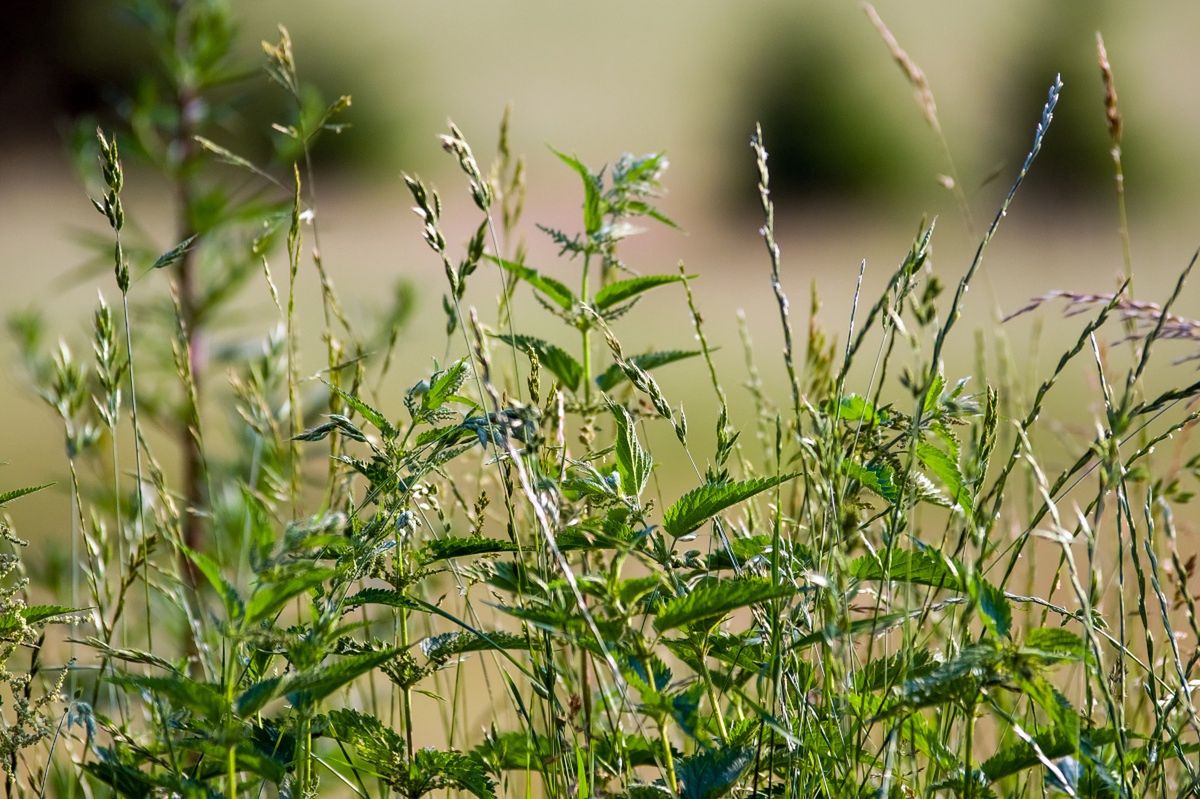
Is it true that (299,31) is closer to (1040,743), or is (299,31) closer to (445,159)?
(445,159)

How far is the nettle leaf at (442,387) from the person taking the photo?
0.75 metres

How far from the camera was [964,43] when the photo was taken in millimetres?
13531

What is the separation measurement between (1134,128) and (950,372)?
686 centimetres

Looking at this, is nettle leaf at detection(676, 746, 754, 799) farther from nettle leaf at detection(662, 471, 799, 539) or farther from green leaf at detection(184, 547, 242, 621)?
green leaf at detection(184, 547, 242, 621)

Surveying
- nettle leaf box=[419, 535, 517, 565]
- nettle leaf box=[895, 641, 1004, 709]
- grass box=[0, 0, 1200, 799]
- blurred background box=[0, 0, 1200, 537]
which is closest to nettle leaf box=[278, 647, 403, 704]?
grass box=[0, 0, 1200, 799]

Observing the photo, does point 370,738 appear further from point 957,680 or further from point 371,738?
point 957,680

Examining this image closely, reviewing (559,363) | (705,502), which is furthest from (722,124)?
(705,502)

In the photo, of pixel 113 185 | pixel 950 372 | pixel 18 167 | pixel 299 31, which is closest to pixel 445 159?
pixel 299 31

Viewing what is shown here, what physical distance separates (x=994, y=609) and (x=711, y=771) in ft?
0.59

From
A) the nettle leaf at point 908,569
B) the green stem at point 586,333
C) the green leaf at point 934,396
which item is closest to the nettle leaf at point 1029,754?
the nettle leaf at point 908,569

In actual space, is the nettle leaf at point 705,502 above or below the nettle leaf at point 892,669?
above

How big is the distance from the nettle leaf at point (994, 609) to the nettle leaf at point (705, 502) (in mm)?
131

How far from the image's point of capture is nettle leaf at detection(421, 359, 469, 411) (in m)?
0.75

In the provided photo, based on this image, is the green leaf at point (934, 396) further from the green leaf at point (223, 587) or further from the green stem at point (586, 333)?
the green leaf at point (223, 587)
